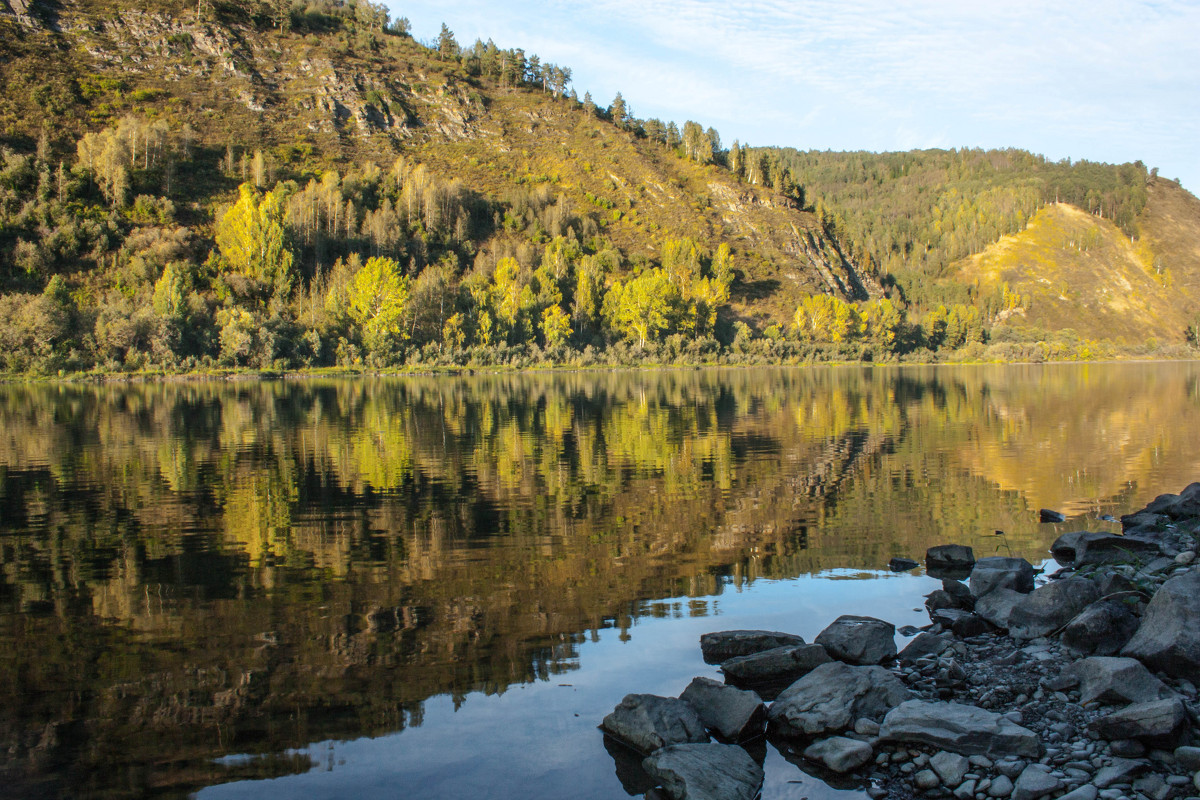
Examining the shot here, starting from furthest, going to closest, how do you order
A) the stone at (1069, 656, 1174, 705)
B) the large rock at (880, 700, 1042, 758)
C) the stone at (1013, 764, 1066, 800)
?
the stone at (1069, 656, 1174, 705), the large rock at (880, 700, 1042, 758), the stone at (1013, 764, 1066, 800)

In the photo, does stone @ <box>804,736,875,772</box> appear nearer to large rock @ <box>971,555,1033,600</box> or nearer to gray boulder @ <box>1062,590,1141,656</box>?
gray boulder @ <box>1062,590,1141,656</box>

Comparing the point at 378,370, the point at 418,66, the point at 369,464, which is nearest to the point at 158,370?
the point at 378,370

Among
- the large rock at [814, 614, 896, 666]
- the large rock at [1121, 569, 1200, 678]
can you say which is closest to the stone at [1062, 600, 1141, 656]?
the large rock at [1121, 569, 1200, 678]

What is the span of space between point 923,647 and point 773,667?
6.38 ft

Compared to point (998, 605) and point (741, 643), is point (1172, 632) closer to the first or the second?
point (998, 605)

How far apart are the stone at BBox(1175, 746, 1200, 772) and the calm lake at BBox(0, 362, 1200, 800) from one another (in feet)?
9.02

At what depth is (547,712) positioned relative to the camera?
807 centimetres

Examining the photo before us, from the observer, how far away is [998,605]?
10547 mm

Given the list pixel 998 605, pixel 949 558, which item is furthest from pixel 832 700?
pixel 949 558

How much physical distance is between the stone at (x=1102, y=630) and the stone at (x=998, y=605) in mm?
1038

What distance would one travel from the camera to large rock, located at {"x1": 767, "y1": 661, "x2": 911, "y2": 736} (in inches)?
298

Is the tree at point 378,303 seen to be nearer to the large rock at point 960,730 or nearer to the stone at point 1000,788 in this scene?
the large rock at point 960,730

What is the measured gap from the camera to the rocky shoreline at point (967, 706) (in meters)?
6.57

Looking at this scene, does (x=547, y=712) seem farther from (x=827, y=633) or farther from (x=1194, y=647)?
(x=1194, y=647)
